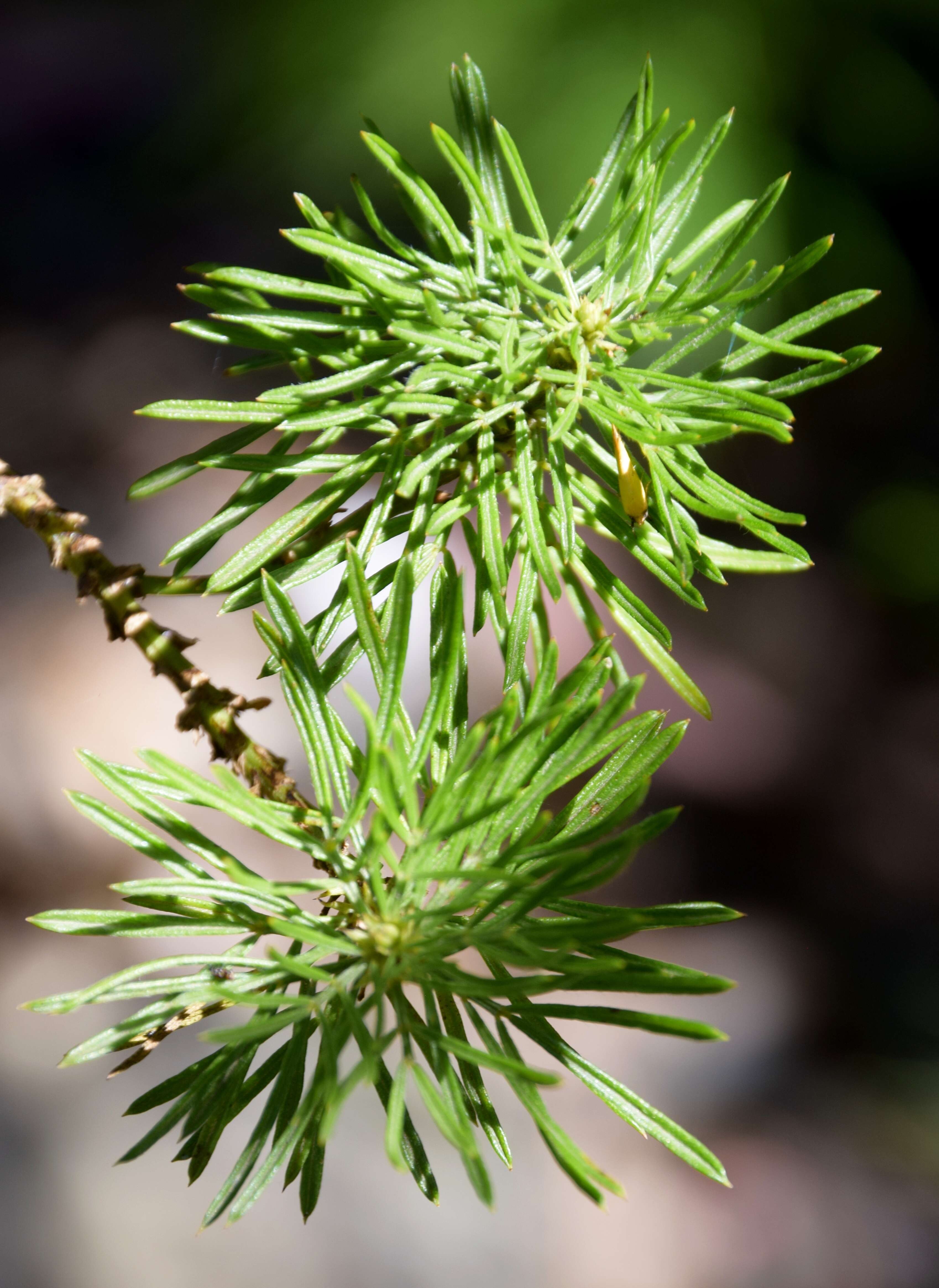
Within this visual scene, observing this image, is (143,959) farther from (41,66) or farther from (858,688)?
(41,66)

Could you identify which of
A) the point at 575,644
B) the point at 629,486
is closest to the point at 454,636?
the point at 629,486

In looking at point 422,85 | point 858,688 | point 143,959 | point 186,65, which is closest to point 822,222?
point 422,85

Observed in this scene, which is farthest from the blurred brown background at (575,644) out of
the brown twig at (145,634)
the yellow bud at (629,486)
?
the yellow bud at (629,486)

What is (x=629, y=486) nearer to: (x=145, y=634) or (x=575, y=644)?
(x=145, y=634)

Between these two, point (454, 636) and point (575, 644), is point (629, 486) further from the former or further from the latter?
point (575, 644)

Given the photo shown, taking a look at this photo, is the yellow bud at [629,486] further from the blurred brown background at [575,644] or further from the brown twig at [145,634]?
the blurred brown background at [575,644]

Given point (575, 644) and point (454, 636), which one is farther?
point (575, 644)
